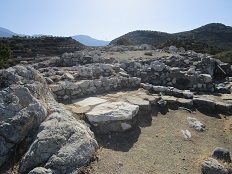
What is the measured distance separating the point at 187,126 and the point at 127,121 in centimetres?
204

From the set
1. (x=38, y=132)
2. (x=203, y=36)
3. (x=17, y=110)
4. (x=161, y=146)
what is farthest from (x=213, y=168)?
(x=203, y=36)

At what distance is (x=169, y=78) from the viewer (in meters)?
10.4

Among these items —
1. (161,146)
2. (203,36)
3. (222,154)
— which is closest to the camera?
(222,154)

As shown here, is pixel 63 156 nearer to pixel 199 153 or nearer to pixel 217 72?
pixel 199 153

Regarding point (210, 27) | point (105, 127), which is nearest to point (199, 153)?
point (105, 127)

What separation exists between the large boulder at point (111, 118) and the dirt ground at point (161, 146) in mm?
203

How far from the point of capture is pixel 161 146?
5234 mm

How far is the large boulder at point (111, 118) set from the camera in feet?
17.7

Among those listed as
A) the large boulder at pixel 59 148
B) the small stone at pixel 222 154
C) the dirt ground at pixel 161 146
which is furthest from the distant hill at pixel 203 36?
the large boulder at pixel 59 148

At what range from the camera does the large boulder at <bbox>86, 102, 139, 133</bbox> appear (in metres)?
5.40

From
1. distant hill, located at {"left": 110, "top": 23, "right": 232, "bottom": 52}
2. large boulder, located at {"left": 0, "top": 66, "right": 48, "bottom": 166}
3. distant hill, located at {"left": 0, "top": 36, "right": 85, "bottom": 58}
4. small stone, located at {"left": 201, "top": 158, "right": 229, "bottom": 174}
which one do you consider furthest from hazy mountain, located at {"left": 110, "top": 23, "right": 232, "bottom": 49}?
small stone, located at {"left": 201, "top": 158, "right": 229, "bottom": 174}

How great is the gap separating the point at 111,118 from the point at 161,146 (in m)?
1.44

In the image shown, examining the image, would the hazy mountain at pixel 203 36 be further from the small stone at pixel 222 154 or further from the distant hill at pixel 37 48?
the small stone at pixel 222 154

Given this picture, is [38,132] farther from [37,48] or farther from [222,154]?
[37,48]
